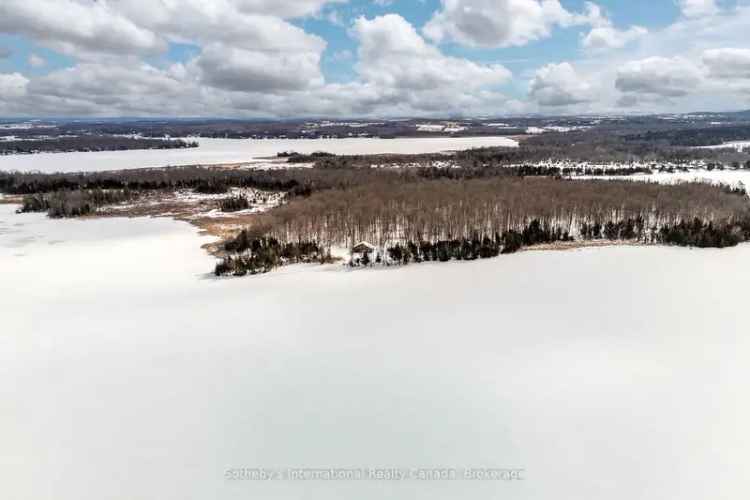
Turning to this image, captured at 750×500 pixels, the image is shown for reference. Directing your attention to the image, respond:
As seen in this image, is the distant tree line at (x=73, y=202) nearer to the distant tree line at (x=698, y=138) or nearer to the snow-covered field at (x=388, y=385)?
the snow-covered field at (x=388, y=385)

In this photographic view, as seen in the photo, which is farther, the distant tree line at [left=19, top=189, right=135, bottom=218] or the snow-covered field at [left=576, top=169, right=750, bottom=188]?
the snow-covered field at [left=576, top=169, right=750, bottom=188]

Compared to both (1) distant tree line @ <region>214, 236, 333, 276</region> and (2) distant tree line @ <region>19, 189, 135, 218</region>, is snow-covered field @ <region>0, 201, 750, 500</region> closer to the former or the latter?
(1) distant tree line @ <region>214, 236, 333, 276</region>

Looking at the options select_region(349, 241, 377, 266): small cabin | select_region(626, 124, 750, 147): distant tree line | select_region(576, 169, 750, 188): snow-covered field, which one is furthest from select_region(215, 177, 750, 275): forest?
select_region(626, 124, 750, 147): distant tree line

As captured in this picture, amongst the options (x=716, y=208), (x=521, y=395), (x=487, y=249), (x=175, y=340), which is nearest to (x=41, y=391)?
(x=175, y=340)

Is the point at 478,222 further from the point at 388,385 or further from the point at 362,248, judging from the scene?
the point at 388,385

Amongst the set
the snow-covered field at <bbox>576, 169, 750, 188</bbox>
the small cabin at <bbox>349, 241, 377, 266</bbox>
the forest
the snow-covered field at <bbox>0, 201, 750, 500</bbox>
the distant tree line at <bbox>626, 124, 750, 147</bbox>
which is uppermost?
the distant tree line at <bbox>626, 124, 750, 147</bbox>

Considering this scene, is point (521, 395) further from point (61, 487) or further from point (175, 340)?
point (175, 340)

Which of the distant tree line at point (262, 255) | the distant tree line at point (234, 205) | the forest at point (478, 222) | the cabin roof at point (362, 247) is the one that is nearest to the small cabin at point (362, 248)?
the cabin roof at point (362, 247)

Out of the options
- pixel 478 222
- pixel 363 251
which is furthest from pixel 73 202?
pixel 478 222
